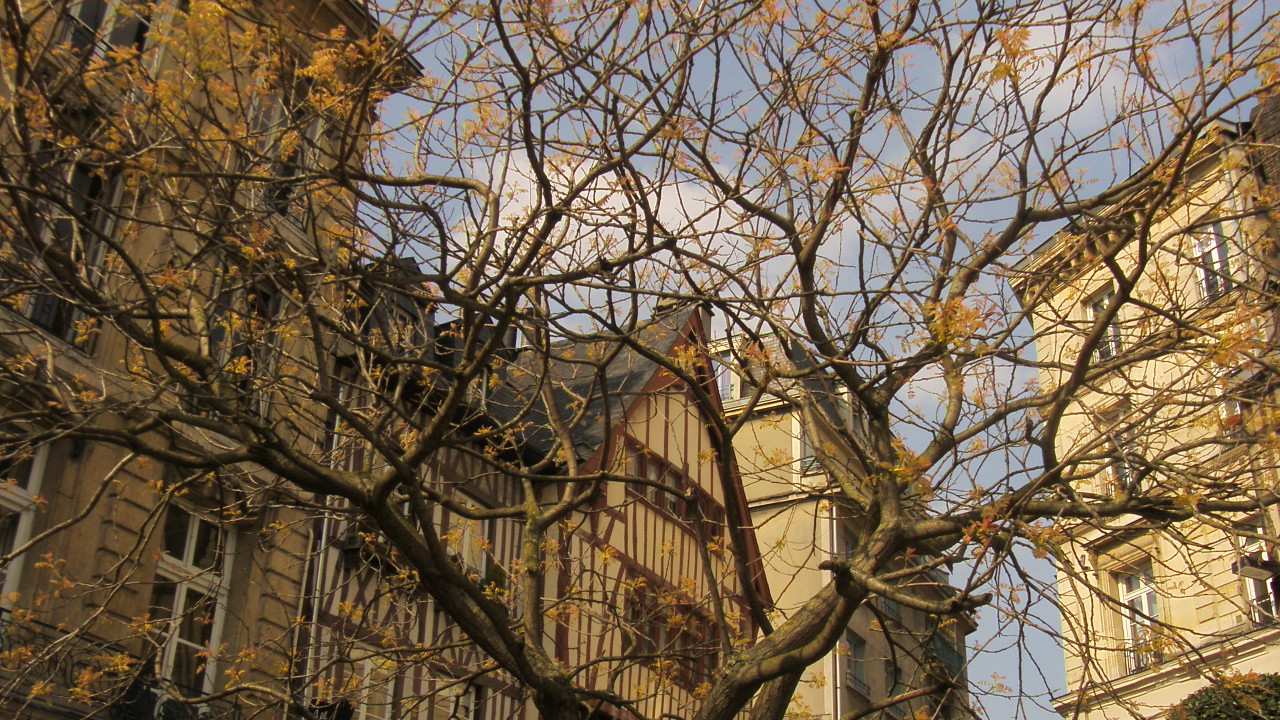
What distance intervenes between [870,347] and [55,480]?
802 cm

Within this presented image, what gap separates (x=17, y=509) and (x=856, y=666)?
61.9ft

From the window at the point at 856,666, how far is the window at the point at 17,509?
1756cm

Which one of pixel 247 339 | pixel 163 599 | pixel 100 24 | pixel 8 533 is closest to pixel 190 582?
pixel 163 599

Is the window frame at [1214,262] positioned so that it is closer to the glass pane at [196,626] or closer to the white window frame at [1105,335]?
the white window frame at [1105,335]

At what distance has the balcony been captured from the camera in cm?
1011

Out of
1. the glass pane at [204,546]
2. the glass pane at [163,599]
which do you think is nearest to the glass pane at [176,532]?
the glass pane at [204,546]

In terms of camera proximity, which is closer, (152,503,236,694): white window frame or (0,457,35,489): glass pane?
(0,457,35,489): glass pane

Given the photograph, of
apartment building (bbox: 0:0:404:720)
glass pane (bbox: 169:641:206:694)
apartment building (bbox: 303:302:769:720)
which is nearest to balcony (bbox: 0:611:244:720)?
apartment building (bbox: 0:0:404:720)

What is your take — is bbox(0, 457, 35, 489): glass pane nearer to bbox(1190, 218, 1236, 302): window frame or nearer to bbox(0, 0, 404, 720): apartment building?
bbox(0, 0, 404, 720): apartment building

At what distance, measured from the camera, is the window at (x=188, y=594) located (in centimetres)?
1316

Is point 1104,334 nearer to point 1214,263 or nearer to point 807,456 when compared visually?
point 1214,263

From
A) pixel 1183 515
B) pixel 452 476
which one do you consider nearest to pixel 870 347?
pixel 1183 515

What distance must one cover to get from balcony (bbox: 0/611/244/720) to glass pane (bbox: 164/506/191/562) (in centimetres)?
140

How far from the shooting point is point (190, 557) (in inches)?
541
